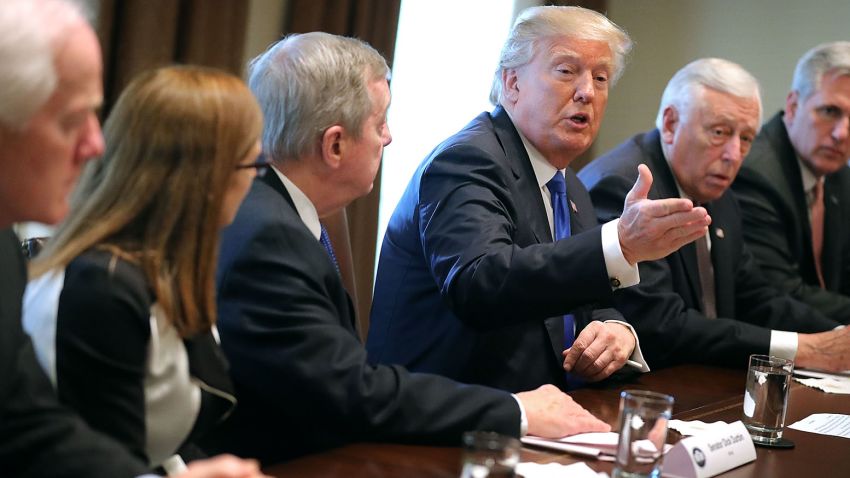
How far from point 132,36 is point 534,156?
1.33 m

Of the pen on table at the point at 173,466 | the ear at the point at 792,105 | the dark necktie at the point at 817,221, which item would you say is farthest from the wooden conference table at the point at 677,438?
the ear at the point at 792,105

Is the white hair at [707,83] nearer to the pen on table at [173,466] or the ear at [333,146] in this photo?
the ear at [333,146]

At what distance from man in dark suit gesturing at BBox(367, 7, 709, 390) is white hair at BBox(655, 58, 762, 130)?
2.54 feet

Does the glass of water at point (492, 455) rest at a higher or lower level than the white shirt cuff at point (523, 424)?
higher

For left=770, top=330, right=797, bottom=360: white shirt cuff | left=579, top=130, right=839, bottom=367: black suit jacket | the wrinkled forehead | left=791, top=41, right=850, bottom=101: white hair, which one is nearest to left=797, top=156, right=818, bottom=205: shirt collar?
left=791, top=41, right=850, bottom=101: white hair

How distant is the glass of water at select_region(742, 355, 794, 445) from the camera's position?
2193 mm

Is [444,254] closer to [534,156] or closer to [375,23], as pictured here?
[534,156]

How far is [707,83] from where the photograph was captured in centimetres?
388

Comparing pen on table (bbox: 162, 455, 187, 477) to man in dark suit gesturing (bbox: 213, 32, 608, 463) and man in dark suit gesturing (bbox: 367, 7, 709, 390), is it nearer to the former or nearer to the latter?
man in dark suit gesturing (bbox: 213, 32, 608, 463)

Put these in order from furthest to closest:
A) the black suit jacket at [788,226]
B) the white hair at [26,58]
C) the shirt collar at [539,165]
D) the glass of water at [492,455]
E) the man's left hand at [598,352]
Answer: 1. the black suit jacket at [788,226]
2. the shirt collar at [539,165]
3. the man's left hand at [598,352]
4. the glass of water at [492,455]
5. the white hair at [26,58]

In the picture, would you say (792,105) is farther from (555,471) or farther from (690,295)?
(555,471)

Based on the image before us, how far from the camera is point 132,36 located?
3.40 metres

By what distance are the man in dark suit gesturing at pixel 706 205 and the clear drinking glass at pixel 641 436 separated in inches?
62.6

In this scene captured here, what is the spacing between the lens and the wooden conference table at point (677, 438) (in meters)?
1.75
